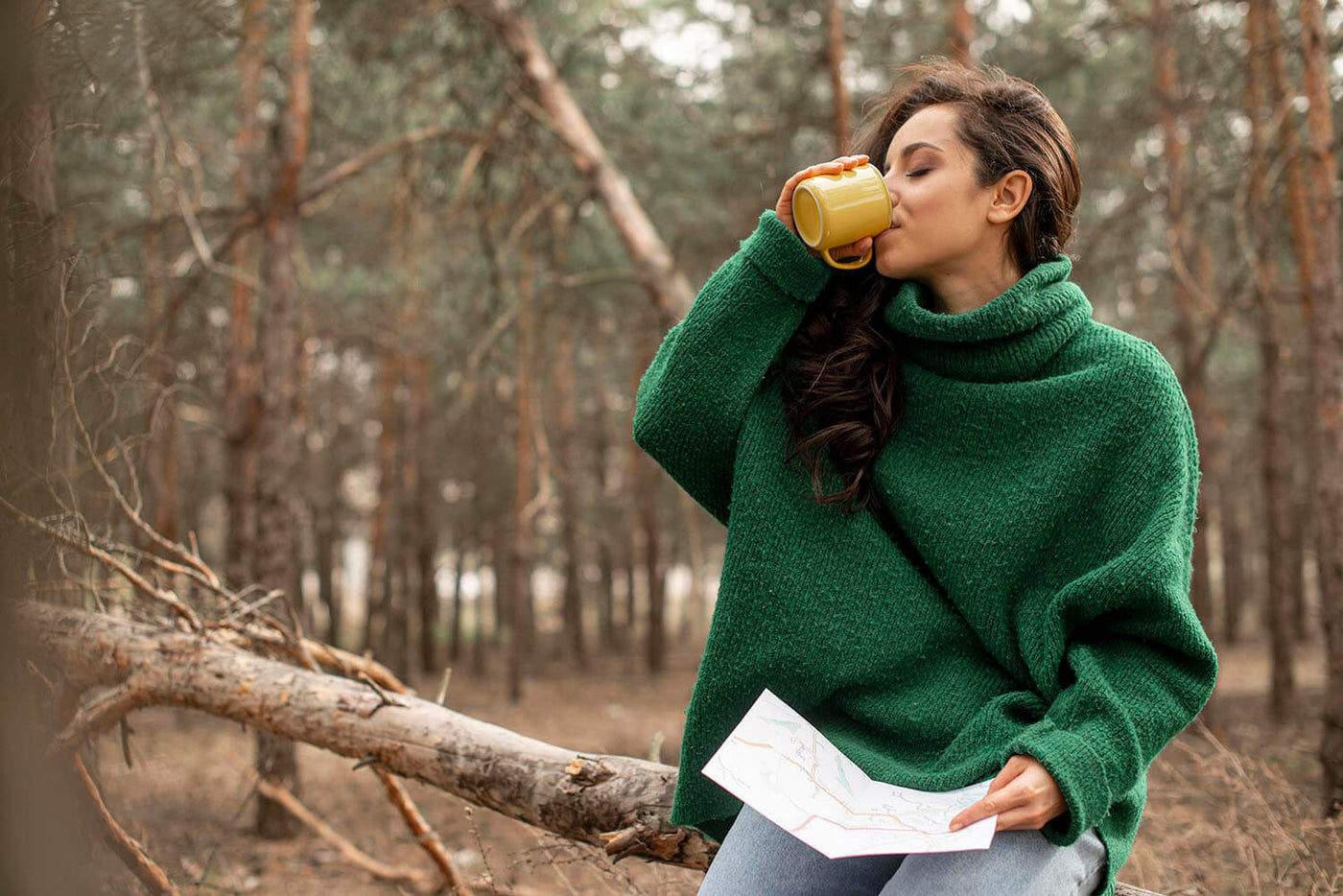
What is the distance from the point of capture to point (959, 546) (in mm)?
1795

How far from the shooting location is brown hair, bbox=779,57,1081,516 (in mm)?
1856

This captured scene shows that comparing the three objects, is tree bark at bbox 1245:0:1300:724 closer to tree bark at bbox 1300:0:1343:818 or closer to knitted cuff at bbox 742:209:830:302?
tree bark at bbox 1300:0:1343:818

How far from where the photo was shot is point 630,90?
11.4 meters

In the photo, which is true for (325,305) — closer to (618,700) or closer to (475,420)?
(475,420)

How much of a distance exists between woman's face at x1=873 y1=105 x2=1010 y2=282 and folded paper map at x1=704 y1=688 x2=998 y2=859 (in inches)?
34.0

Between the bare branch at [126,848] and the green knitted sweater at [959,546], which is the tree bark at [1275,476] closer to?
the green knitted sweater at [959,546]

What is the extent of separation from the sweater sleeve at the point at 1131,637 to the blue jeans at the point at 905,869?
0.22 ft

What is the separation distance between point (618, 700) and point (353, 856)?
10672mm

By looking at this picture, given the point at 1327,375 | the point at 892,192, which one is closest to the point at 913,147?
the point at 892,192

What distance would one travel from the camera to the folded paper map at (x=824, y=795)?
4.90 feet

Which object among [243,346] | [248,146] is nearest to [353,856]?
[243,346]

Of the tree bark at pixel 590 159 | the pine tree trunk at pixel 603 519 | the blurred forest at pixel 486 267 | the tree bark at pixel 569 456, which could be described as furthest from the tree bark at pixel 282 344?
the pine tree trunk at pixel 603 519

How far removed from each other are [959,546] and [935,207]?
63 centimetres

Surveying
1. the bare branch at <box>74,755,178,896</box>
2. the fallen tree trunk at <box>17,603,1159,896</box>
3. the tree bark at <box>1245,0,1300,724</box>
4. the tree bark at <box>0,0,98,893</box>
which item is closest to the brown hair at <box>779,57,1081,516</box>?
the fallen tree trunk at <box>17,603,1159,896</box>
